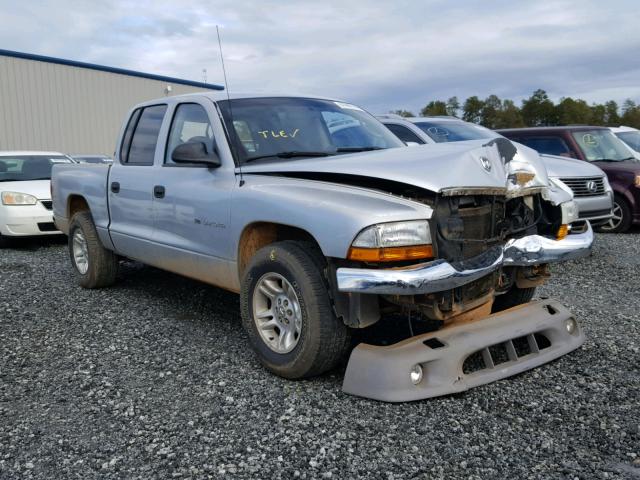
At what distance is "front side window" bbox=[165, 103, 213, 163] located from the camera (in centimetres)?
447

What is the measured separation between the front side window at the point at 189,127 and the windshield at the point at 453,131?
4.36 metres

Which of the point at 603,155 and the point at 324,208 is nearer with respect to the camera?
the point at 324,208

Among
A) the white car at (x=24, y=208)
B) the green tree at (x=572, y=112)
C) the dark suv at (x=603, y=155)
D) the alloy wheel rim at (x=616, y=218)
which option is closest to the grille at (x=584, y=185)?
the dark suv at (x=603, y=155)

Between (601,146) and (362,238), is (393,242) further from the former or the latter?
(601,146)

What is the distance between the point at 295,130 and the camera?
14.2 feet

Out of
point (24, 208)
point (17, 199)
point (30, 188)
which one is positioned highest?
point (30, 188)

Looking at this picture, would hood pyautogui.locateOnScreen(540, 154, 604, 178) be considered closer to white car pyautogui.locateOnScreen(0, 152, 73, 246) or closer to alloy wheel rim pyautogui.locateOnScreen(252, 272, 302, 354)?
alloy wheel rim pyautogui.locateOnScreen(252, 272, 302, 354)

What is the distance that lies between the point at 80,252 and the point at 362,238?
4.24 m

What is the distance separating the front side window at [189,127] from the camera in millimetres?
4473

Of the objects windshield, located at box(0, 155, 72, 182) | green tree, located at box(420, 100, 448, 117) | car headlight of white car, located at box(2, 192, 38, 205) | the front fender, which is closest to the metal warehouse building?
windshield, located at box(0, 155, 72, 182)

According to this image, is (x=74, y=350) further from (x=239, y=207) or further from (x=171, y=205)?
(x=239, y=207)

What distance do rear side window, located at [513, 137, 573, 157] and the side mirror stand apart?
7.13 metres

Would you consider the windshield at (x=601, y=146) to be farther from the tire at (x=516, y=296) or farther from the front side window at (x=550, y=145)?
the tire at (x=516, y=296)

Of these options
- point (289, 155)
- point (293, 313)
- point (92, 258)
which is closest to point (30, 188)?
point (92, 258)
